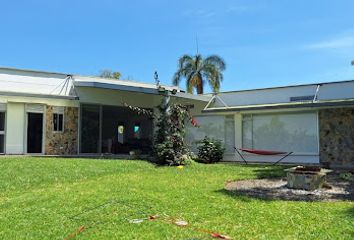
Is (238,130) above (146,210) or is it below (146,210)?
above

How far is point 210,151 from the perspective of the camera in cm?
2092

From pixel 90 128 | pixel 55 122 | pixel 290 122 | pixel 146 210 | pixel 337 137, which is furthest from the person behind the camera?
pixel 90 128

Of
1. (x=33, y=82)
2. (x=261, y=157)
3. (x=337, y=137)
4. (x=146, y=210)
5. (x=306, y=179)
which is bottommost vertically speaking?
(x=146, y=210)

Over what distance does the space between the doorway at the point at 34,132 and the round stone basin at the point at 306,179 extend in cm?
1322

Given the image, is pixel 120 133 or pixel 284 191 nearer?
pixel 284 191

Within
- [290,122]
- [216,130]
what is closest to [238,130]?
[216,130]

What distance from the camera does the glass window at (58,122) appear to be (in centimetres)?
2135

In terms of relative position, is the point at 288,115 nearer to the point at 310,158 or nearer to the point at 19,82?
the point at 310,158

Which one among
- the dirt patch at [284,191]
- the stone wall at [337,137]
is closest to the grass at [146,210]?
the dirt patch at [284,191]

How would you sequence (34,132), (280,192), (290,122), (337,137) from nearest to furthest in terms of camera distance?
(280,192) → (337,137) → (34,132) → (290,122)

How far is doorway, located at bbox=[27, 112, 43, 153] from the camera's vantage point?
67.3 feet

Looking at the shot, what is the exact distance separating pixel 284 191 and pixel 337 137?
33.3 feet

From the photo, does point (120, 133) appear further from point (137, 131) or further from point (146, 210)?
point (146, 210)

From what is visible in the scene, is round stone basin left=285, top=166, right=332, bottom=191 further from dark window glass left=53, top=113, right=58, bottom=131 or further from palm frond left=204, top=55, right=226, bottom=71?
palm frond left=204, top=55, right=226, bottom=71
